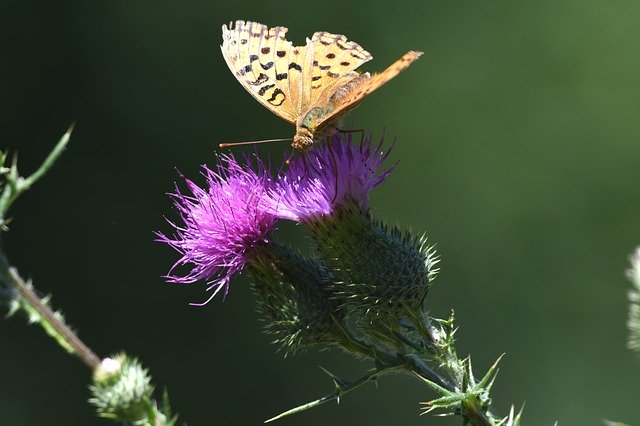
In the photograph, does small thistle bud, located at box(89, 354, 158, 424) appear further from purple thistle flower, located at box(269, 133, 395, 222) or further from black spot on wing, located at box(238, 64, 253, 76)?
black spot on wing, located at box(238, 64, 253, 76)

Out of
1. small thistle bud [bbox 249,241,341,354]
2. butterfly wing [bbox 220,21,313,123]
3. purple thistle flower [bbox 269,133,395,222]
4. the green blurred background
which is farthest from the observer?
the green blurred background

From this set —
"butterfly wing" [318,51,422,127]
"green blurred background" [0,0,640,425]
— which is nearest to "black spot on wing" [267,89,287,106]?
"butterfly wing" [318,51,422,127]

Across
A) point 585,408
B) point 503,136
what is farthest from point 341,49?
point 503,136

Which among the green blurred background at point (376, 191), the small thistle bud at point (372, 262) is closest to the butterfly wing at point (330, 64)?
the small thistle bud at point (372, 262)

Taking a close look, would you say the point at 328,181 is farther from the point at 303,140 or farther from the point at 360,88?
the point at 360,88

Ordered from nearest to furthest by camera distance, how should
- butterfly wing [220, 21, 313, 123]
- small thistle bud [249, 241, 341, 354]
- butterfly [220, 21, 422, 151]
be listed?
small thistle bud [249, 241, 341, 354]
butterfly [220, 21, 422, 151]
butterfly wing [220, 21, 313, 123]

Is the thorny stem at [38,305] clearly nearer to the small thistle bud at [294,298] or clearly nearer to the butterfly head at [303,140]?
the small thistle bud at [294,298]
